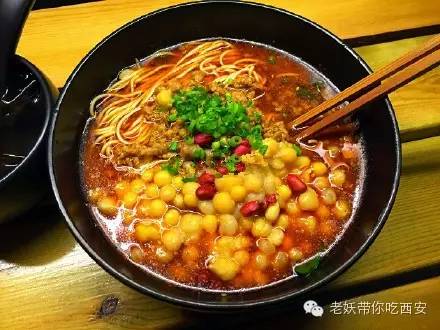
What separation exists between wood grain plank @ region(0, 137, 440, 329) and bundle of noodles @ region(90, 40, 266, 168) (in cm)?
50

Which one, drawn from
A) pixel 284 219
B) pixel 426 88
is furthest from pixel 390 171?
pixel 426 88

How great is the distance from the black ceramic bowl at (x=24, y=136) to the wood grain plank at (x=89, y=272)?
19cm

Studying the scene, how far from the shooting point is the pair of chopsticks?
2080 mm

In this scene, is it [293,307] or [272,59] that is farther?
[272,59]

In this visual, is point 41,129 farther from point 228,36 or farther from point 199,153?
point 228,36

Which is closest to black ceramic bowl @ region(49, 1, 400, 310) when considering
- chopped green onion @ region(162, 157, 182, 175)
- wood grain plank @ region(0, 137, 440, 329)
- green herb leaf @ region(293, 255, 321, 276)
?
green herb leaf @ region(293, 255, 321, 276)

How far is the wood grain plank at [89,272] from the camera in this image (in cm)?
230

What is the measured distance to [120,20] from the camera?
123 inches

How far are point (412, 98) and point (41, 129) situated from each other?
6.34ft

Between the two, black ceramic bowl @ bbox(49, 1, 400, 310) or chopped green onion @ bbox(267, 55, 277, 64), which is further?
chopped green onion @ bbox(267, 55, 277, 64)

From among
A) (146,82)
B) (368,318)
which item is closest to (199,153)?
(146,82)

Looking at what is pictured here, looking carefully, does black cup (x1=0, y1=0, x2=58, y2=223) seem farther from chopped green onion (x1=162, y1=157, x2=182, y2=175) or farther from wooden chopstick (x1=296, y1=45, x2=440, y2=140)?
wooden chopstick (x1=296, y1=45, x2=440, y2=140)

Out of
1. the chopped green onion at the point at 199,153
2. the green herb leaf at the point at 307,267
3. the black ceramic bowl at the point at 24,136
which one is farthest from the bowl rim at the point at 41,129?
the green herb leaf at the point at 307,267

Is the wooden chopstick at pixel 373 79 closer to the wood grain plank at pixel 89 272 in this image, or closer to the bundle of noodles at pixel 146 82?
the bundle of noodles at pixel 146 82
